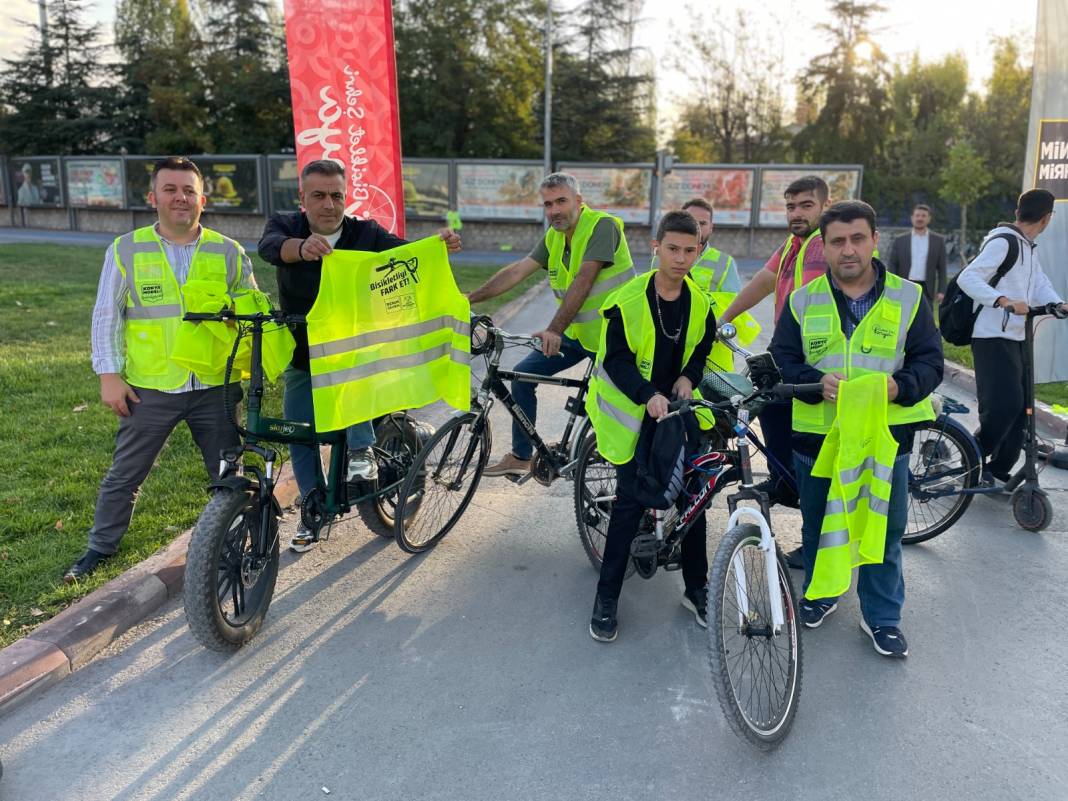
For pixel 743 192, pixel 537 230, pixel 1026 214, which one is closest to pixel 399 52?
pixel 537 230

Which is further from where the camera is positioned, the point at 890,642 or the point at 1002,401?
the point at 1002,401

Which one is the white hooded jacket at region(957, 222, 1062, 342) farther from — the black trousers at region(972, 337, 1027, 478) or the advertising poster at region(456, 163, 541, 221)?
the advertising poster at region(456, 163, 541, 221)

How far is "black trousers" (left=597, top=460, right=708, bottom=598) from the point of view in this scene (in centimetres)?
366

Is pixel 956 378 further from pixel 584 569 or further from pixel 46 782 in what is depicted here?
pixel 46 782

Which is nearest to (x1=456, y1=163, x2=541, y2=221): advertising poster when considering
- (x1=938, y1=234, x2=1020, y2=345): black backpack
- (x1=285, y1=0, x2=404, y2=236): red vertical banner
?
(x1=285, y1=0, x2=404, y2=236): red vertical banner

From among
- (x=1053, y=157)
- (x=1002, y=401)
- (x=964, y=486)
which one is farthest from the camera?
(x=1053, y=157)

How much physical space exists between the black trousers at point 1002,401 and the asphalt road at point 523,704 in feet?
3.39

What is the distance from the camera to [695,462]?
3645 millimetres

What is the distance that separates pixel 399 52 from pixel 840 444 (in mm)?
38275

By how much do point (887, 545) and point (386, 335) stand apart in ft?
8.46

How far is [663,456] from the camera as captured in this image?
3.45 m

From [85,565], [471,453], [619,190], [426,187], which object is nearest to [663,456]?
[471,453]

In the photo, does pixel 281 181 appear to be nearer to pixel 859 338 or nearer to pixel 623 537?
pixel 623 537

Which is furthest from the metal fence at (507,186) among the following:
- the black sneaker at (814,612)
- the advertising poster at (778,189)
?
the black sneaker at (814,612)
